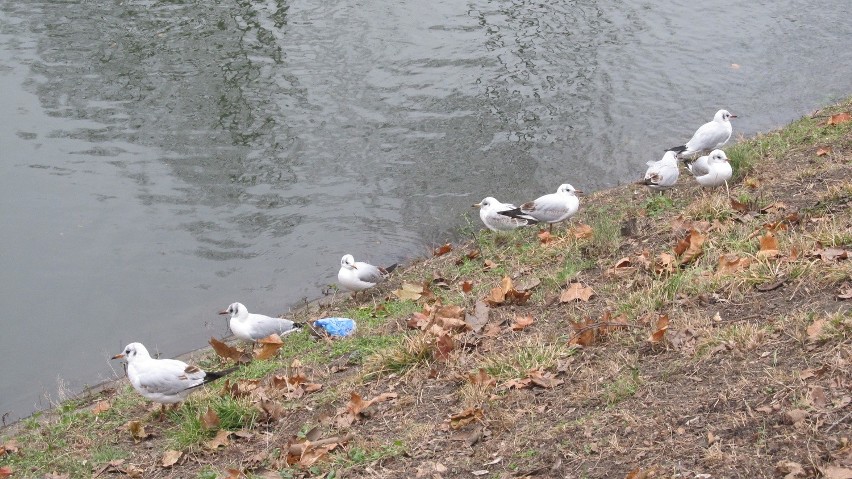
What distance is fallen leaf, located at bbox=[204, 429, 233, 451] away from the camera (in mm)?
5363

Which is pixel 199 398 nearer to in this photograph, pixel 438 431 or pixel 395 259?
pixel 438 431

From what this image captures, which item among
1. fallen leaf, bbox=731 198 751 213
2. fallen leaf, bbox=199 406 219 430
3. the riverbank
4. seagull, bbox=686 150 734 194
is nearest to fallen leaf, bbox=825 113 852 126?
seagull, bbox=686 150 734 194

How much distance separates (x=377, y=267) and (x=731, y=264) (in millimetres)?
4334

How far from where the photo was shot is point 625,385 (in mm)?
4785

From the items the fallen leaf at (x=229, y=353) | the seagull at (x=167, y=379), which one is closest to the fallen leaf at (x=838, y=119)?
the fallen leaf at (x=229, y=353)

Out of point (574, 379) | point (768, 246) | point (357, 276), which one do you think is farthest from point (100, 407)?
point (768, 246)

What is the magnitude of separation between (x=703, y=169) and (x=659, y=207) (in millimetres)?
712

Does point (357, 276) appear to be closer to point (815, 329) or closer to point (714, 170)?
point (714, 170)

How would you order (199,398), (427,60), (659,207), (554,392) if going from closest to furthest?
(554,392)
(199,398)
(659,207)
(427,60)

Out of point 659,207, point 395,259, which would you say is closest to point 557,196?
point 659,207

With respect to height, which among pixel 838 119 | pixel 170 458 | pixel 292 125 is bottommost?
pixel 292 125

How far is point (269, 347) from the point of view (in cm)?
746

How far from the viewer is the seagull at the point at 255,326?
7.97 meters

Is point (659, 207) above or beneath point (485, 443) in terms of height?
beneath
